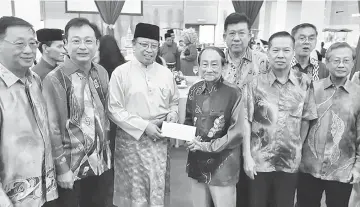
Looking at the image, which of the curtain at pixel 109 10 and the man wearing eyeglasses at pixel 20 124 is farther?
the curtain at pixel 109 10

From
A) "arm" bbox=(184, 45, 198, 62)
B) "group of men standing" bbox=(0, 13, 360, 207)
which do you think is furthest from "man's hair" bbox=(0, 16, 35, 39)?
"arm" bbox=(184, 45, 198, 62)

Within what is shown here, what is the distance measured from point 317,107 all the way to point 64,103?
1461 mm

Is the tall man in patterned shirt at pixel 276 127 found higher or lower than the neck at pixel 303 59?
lower

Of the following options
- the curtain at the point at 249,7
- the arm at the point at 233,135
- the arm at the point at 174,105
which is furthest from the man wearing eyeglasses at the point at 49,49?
the curtain at the point at 249,7

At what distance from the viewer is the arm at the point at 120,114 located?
6.10 ft

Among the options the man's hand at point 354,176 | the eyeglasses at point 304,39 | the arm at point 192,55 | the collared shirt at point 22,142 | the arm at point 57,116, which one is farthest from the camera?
the arm at point 192,55

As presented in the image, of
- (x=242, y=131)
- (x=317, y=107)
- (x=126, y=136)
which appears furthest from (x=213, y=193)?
(x=317, y=107)

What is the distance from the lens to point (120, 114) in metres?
1.86

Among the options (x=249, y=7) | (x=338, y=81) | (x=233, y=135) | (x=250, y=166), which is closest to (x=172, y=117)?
(x=233, y=135)

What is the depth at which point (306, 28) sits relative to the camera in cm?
225

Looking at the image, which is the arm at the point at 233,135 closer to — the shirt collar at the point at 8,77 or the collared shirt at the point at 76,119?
the collared shirt at the point at 76,119

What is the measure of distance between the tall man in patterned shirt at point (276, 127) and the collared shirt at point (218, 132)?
0.11m

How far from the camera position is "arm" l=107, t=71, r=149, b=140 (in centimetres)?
186

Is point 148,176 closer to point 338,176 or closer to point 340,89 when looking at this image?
point 338,176
